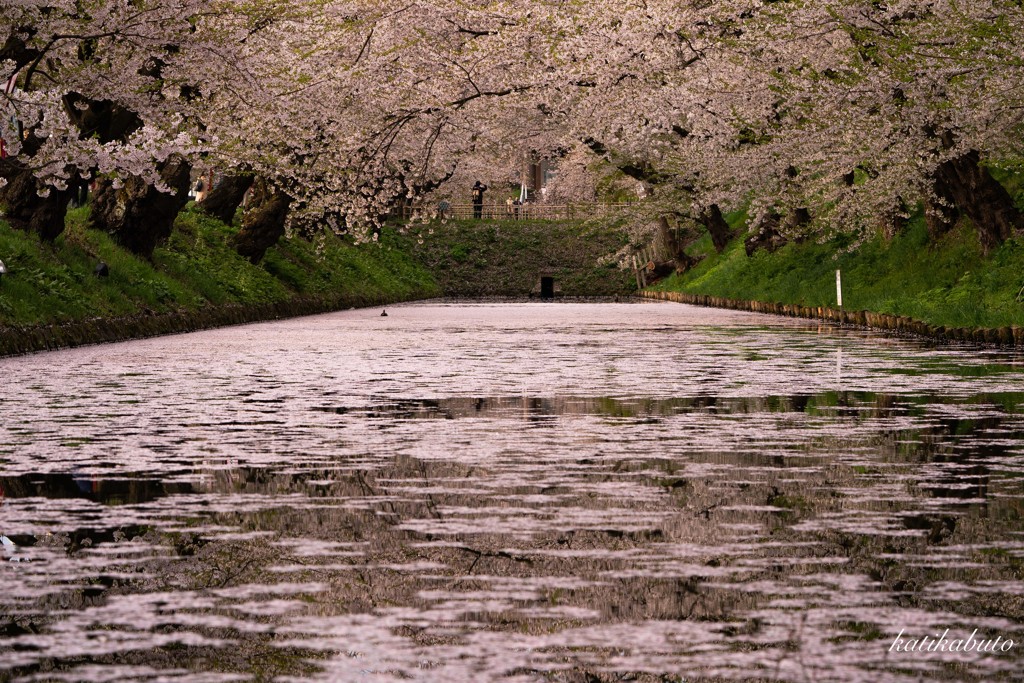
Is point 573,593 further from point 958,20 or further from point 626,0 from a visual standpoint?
point 626,0

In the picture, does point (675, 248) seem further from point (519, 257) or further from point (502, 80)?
point (502, 80)

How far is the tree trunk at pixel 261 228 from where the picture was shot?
51.8 metres

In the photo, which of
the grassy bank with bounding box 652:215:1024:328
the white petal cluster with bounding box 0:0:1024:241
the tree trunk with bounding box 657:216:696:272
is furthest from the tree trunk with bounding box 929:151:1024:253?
the tree trunk with bounding box 657:216:696:272

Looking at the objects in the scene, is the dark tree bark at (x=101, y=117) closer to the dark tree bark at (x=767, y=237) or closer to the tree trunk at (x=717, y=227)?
the dark tree bark at (x=767, y=237)

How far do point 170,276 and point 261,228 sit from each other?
36.5 feet

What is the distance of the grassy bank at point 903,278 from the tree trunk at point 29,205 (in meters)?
18.3

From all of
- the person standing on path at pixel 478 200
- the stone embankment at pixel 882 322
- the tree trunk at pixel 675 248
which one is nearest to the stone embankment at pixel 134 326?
the stone embankment at pixel 882 322

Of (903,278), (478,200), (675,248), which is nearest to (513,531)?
(903,278)

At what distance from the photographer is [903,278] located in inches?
1560

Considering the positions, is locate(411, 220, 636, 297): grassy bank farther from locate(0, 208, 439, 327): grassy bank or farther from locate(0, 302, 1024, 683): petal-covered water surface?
locate(0, 302, 1024, 683): petal-covered water surface

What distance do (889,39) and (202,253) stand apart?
80.7ft

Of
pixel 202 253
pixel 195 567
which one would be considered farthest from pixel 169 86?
pixel 195 567

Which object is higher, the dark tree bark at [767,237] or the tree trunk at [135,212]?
the tree trunk at [135,212]

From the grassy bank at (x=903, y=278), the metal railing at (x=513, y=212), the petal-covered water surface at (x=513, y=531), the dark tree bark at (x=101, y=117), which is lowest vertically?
the petal-covered water surface at (x=513, y=531)
